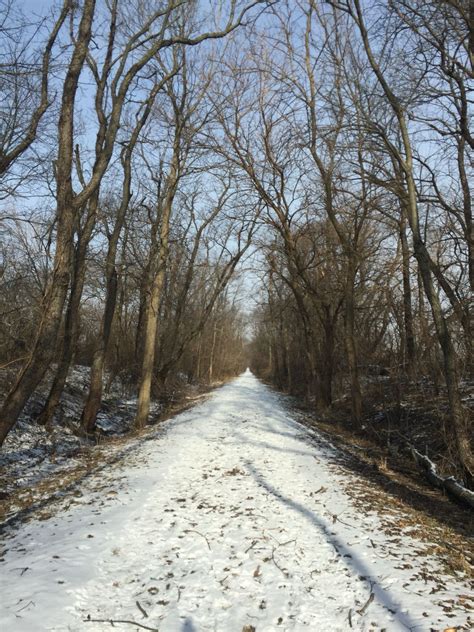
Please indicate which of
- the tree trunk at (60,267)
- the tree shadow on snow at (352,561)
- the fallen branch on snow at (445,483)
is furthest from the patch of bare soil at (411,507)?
the tree trunk at (60,267)

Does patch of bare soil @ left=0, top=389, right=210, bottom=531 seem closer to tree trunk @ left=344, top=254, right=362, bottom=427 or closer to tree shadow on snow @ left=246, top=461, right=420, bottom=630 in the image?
tree shadow on snow @ left=246, top=461, right=420, bottom=630

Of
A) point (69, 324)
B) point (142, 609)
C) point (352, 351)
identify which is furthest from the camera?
point (352, 351)


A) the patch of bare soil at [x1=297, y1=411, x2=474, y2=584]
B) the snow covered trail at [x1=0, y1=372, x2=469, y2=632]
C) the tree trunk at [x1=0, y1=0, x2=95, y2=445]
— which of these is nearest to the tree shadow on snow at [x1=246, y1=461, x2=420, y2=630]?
the snow covered trail at [x1=0, y1=372, x2=469, y2=632]

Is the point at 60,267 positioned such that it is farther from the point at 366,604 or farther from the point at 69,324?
the point at 69,324

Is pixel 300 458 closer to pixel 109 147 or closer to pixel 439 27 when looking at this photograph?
pixel 109 147

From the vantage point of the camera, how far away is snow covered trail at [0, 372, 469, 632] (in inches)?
124

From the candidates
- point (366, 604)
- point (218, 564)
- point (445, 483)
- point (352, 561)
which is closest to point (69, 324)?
point (218, 564)

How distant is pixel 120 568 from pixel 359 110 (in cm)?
892

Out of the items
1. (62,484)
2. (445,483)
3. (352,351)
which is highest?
(352,351)

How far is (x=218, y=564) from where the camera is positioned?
3947 millimetres

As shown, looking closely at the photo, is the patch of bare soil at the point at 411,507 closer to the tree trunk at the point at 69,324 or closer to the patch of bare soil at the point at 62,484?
the patch of bare soil at the point at 62,484

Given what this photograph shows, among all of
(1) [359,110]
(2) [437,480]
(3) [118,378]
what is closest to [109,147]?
(1) [359,110]

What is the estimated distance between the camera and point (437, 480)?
22.6 ft

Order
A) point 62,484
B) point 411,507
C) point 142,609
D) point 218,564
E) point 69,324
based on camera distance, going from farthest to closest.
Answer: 1. point 69,324
2. point 62,484
3. point 411,507
4. point 218,564
5. point 142,609
